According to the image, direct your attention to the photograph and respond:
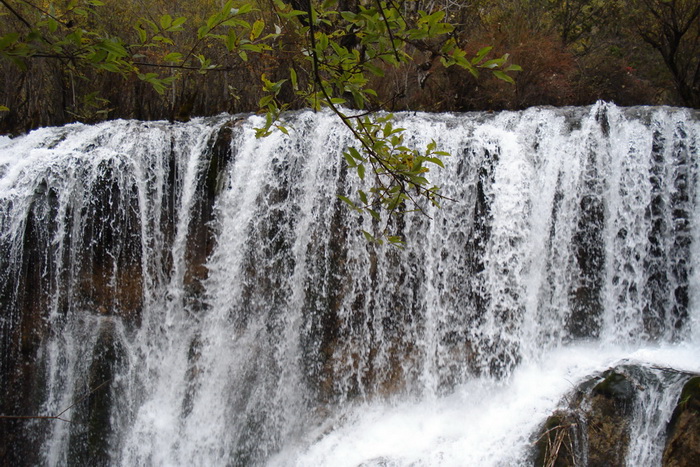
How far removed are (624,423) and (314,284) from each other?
10.8 ft

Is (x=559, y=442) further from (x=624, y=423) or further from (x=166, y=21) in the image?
(x=166, y=21)

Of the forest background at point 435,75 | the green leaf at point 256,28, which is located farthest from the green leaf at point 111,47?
the forest background at point 435,75

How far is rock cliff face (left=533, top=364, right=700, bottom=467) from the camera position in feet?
13.6

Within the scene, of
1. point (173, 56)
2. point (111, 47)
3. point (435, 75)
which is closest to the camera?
point (111, 47)

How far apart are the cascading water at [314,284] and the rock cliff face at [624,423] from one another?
627 millimetres

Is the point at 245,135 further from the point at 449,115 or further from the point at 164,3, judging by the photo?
the point at 164,3

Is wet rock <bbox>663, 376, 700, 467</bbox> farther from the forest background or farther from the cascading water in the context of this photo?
the forest background

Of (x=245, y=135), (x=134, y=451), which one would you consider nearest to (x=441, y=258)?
(x=245, y=135)

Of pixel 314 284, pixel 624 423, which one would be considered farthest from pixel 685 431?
pixel 314 284

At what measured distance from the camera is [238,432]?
581cm

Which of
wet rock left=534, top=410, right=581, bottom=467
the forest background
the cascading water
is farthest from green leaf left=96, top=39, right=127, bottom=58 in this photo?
the forest background

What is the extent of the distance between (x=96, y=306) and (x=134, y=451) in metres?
1.68

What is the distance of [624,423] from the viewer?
444cm

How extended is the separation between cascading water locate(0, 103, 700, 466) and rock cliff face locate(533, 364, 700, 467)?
2.06 feet
